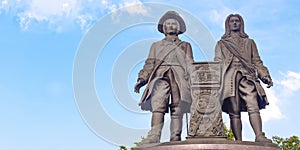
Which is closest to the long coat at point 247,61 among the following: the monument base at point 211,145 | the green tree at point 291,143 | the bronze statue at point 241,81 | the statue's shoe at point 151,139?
the bronze statue at point 241,81

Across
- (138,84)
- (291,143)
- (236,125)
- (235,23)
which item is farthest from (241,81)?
(291,143)

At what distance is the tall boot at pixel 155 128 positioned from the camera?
7.00m

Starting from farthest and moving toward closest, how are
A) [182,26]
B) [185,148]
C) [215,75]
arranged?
[182,26] → [215,75] → [185,148]

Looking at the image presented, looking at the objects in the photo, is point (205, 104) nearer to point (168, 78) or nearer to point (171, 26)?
point (168, 78)

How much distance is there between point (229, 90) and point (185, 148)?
129 centimetres

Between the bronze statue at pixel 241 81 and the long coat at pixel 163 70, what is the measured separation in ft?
1.76

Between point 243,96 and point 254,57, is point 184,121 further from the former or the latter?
point 254,57

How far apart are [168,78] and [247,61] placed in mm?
1343

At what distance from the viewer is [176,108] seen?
24.0 ft

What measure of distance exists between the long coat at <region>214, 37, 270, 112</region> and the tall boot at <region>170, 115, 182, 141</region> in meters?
0.78

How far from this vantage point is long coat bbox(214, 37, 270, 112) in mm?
7170

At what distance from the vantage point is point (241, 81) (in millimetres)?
7359

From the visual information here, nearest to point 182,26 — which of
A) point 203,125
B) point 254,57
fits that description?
point 254,57

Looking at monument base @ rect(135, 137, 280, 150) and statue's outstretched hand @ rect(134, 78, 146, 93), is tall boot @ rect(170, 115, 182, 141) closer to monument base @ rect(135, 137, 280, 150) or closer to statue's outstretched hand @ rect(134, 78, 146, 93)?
monument base @ rect(135, 137, 280, 150)
